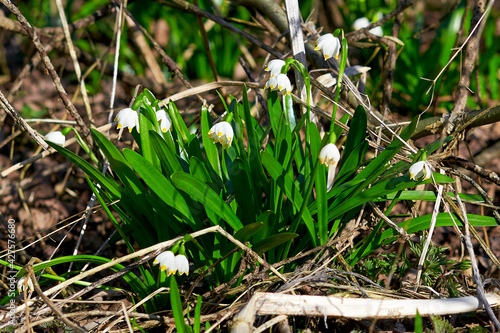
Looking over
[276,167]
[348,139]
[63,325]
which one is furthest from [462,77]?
[63,325]

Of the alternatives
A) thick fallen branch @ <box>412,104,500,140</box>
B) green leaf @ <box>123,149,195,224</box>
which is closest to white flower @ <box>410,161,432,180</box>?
thick fallen branch @ <box>412,104,500,140</box>

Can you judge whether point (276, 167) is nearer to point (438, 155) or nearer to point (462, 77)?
point (438, 155)

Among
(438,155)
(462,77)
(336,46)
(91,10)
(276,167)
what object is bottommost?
(438,155)

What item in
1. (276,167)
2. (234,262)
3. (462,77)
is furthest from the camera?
(462,77)

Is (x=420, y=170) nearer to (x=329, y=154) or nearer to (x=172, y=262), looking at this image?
(x=329, y=154)

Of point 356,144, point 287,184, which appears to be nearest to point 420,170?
point 356,144

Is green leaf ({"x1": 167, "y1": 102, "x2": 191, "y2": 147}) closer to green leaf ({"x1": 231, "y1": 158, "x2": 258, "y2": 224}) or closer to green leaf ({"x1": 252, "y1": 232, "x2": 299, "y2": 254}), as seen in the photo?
green leaf ({"x1": 231, "y1": 158, "x2": 258, "y2": 224})
